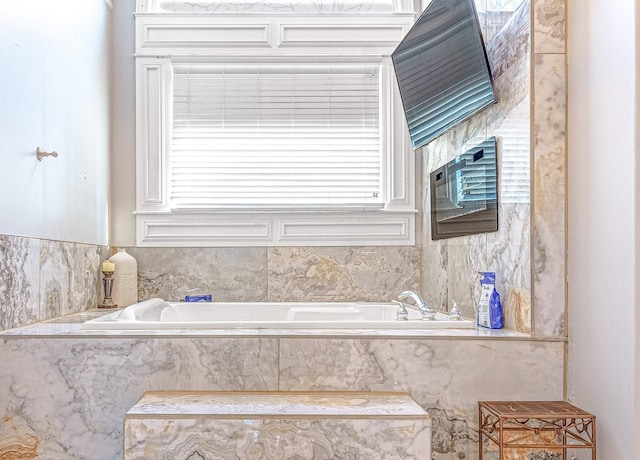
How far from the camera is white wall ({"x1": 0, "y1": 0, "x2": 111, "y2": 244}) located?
207cm

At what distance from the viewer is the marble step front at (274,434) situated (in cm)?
159

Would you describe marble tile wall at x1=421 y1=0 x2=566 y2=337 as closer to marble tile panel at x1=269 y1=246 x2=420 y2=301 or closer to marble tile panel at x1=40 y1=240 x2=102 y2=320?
marble tile panel at x1=269 y1=246 x2=420 y2=301

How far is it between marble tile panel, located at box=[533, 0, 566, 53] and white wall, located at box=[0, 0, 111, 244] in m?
1.82

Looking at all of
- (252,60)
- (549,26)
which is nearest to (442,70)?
(549,26)

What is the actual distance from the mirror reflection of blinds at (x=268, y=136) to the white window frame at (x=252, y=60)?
6 cm

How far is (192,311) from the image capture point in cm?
309

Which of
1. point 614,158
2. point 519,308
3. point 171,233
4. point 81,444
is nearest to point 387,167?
point 171,233

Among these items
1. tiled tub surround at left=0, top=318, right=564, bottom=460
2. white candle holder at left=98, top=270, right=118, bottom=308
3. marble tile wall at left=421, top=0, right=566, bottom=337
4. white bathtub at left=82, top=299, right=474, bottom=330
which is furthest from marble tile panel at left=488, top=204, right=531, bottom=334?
white candle holder at left=98, top=270, right=118, bottom=308

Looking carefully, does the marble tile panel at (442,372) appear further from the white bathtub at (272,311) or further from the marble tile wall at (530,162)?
the white bathtub at (272,311)

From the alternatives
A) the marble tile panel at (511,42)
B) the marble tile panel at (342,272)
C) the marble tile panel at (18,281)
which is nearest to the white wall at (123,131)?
the marble tile panel at (342,272)

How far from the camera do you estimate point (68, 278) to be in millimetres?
2623

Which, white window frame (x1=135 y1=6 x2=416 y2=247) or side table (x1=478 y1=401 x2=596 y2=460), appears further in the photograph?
white window frame (x1=135 y1=6 x2=416 y2=247)

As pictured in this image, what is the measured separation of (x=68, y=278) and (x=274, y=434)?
1.48 metres

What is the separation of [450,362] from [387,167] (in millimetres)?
1724
